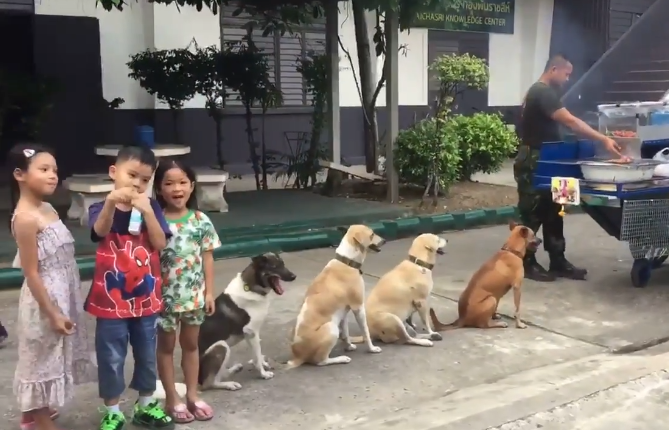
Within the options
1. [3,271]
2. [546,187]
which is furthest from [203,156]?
[546,187]

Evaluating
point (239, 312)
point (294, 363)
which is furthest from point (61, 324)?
point (294, 363)

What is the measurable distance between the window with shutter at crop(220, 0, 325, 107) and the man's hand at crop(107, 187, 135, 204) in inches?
402

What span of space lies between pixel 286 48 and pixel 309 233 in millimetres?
6890

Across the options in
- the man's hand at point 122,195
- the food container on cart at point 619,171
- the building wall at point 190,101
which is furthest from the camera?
the building wall at point 190,101

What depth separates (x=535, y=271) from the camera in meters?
6.88

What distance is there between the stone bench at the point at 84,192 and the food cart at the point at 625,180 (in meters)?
4.57

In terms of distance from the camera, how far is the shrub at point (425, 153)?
9734mm

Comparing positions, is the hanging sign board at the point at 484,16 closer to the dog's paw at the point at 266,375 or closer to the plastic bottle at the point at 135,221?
the dog's paw at the point at 266,375

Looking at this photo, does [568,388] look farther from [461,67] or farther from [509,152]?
[509,152]

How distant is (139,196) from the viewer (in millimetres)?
3445

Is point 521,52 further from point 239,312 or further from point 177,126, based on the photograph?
point 239,312

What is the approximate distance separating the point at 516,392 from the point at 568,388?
12.8 inches

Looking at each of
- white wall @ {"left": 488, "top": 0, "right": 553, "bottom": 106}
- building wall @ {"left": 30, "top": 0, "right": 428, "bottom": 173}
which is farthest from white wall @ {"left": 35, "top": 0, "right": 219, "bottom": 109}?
white wall @ {"left": 488, "top": 0, "right": 553, "bottom": 106}

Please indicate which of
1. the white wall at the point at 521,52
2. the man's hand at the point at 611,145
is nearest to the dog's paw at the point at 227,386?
the man's hand at the point at 611,145
